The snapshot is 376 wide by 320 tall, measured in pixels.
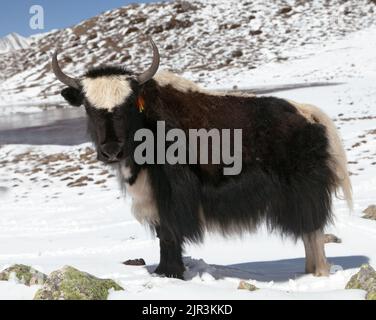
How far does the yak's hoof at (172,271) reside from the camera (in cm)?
441

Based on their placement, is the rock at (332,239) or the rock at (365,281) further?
the rock at (332,239)

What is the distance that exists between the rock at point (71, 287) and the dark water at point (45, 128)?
11.1 metres

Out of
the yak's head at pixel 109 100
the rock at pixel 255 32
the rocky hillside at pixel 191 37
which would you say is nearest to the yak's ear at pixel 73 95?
the yak's head at pixel 109 100

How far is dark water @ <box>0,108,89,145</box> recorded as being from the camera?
17812mm

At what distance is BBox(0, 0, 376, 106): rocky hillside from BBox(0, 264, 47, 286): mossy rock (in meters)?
30.8

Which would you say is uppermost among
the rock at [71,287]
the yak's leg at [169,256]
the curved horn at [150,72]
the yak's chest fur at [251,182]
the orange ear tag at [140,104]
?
the curved horn at [150,72]

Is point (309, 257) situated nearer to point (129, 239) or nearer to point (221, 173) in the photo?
point (221, 173)

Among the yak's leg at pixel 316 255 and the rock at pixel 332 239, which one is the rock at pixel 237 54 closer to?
the rock at pixel 332 239

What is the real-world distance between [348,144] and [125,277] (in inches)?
359

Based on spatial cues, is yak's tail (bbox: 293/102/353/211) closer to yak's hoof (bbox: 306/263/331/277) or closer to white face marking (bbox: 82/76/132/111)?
yak's hoof (bbox: 306/263/331/277)

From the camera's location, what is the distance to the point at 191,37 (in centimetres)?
4741

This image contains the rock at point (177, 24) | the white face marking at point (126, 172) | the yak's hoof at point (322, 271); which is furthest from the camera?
the rock at point (177, 24)

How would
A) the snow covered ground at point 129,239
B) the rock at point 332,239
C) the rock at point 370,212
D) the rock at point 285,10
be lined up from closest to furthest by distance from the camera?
the snow covered ground at point 129,239, the rock at point 332,239, the rock at point 370,212, the rock at point 285,10
